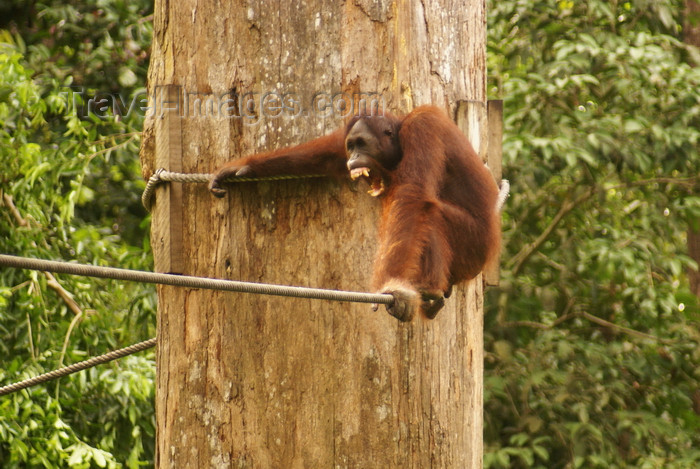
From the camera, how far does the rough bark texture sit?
5.72 feet

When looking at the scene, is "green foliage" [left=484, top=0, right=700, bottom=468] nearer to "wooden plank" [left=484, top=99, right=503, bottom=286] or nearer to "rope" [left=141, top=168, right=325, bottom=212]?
"wooden plank" [left=484, top=99, right=503, bottom=286]

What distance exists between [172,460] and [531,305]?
2.77 metres

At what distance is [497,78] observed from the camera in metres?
→ 4.77

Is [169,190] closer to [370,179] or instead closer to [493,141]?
[370,179]

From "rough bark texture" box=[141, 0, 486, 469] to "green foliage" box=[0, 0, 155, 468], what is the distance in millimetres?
1658

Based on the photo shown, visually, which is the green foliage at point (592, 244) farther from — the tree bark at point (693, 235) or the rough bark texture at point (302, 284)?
the rough bark texture at point (302, 284)

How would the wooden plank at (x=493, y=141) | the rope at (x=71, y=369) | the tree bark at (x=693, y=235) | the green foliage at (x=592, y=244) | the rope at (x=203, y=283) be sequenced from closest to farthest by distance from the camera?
the rope at (x=203, y=283) < the rope at (x=71, y=369) < the wooden plank at (x=493, y=141) < the green foliage at (x=592, y=244) < the tree bark at (x=693, y=235)

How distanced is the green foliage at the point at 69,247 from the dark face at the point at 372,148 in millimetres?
1918

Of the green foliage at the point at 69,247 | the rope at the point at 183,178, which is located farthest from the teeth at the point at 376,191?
the green foliage at the point at 69,247

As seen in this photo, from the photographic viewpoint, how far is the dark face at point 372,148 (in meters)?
1.86

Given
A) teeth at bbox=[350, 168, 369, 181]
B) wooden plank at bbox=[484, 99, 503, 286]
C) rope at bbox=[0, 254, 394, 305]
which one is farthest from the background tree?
rope at bbox=[0, 254, 394, 305]

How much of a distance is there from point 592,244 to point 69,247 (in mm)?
2686

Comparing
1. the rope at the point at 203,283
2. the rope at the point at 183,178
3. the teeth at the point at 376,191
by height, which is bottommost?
the rope at the point at 203,283

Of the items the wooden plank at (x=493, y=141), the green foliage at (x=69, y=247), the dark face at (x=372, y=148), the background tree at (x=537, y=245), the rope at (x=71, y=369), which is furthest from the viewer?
the background tree at (x=537, y=245)
